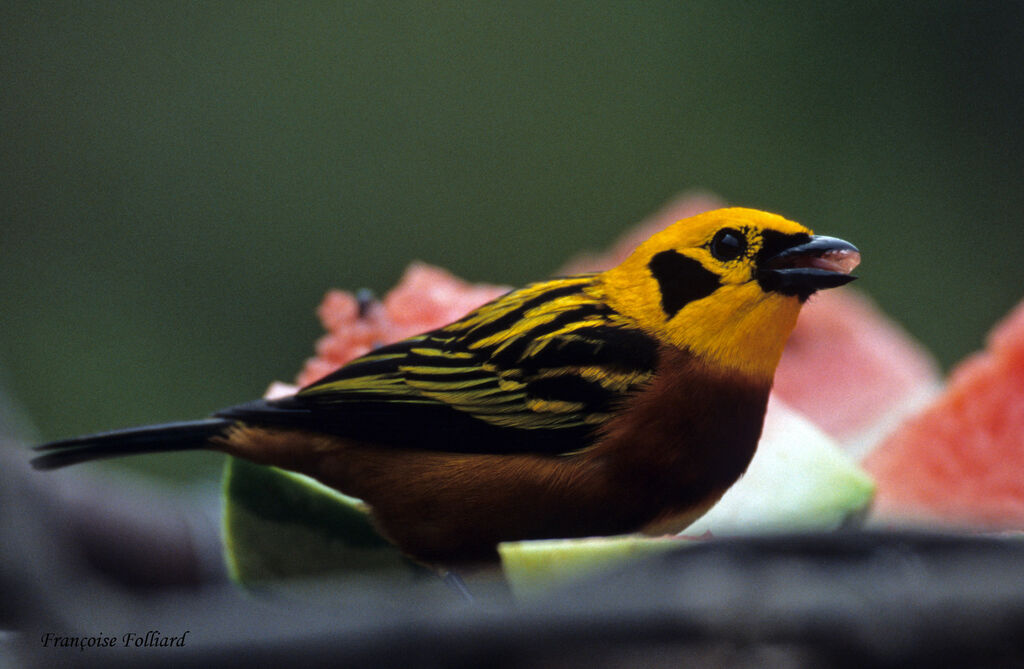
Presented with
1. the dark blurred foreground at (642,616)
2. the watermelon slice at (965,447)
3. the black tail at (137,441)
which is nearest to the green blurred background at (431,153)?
the watermelon slice at (965,447)

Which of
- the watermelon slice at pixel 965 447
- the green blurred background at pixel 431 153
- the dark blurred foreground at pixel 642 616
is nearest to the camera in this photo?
the dark blurred foreground at pixel 642 616

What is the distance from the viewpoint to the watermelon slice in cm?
132

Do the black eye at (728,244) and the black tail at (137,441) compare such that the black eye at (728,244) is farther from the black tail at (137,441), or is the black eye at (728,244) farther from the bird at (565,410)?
the black tail at (137,441)

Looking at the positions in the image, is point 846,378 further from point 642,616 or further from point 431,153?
point 431,153

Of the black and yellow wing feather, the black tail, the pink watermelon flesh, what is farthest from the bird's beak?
the pink watermelon flesh

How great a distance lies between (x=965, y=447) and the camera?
1.36m

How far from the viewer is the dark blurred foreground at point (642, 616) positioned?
45cm

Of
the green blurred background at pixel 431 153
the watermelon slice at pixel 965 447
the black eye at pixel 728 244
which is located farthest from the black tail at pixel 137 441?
the green blurred background at pixel 431 153

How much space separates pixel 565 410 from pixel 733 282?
16cm

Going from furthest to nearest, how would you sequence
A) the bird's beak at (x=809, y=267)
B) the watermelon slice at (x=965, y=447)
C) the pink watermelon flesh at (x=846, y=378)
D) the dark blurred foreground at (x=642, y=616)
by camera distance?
the pink watermelon flesh at (x=846, y=378), the watermelon slice at (x=965, y=447), the bird's beak at (x=809, y=267), the dark blurred foreground at (x=642, y=616)

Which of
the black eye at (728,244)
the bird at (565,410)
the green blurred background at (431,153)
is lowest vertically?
the bird at (565,410)

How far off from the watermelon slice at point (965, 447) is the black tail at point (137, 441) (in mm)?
862

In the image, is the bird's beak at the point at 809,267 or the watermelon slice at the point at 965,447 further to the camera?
the watermelon slice at the point at 965,447

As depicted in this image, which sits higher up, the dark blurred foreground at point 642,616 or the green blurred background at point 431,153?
the green blurred background at point 431,153
